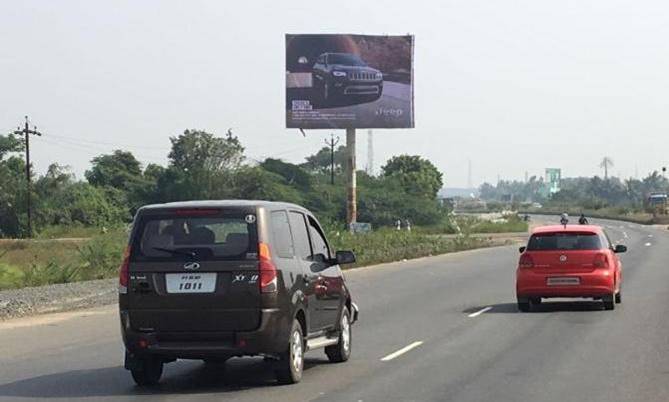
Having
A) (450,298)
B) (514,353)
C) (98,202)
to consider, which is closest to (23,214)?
(98,202)

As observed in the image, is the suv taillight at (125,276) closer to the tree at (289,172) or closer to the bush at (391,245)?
the bush at (391,245)

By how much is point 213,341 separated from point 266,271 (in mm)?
876

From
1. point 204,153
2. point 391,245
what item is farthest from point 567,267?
point 204,153

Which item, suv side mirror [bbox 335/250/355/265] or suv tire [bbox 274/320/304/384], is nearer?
suv tire [bbox 274/320/304/384]

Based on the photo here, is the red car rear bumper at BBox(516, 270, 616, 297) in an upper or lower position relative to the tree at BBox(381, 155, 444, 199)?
lower

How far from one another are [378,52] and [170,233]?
46029mm

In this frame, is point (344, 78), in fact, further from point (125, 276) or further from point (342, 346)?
point (125, 276)

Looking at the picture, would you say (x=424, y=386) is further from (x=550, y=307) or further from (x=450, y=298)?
(x=450, y=298)

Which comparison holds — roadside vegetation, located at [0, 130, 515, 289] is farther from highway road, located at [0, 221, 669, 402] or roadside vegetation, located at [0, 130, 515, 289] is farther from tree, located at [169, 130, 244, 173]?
highway road, located at [0, 221, 669, 402]

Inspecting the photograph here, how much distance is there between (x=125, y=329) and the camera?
11180 mm

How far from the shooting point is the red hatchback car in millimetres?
20453

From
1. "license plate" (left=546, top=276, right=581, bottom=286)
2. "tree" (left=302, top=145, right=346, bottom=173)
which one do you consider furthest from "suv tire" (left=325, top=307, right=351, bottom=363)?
"tree" (left=302, top=145, right=346, bottom=173)

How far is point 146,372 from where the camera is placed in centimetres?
1167

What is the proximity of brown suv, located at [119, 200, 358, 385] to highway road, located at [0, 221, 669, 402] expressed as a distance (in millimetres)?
469
